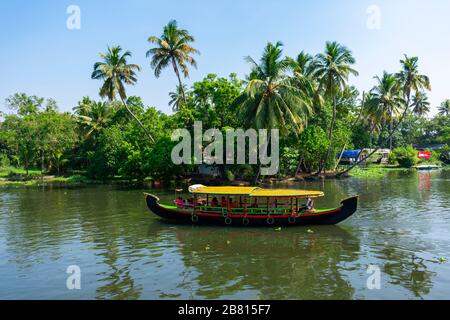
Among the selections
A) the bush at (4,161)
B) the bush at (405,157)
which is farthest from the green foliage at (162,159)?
the bush at (405,157)

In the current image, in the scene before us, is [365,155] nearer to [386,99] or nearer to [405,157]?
[405,157]

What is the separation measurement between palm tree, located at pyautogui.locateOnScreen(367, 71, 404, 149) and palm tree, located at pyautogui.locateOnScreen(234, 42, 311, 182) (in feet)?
66.9

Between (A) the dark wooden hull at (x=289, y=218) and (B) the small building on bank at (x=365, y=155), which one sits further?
(B) the small building on bank at (x=365, y=155)

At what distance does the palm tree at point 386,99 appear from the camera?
5000 cm

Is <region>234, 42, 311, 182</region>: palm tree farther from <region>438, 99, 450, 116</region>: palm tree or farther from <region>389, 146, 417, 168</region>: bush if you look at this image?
<region>438, 99, 450, 116</region>: palm tree

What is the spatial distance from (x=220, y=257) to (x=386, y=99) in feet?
137

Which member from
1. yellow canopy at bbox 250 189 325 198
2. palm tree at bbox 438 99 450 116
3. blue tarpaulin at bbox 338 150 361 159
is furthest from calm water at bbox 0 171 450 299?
palm tree at bbox 438 99 450 116

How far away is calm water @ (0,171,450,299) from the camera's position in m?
13.0

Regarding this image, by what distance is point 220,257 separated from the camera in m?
16.5

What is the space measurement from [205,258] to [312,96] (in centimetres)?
3618

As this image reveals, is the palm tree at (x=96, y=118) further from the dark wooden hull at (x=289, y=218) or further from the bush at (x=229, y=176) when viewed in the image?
the dark wooden hull at (x=289, y=218)

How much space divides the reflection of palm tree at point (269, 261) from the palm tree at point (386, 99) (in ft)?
113
